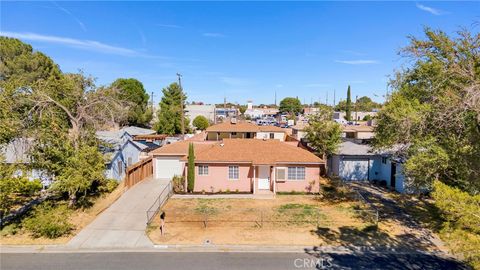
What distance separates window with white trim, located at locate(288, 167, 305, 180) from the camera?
2316 centimetres

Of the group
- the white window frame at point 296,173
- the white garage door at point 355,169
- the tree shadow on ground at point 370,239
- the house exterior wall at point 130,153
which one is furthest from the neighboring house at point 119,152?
the white garage door at point 355,169

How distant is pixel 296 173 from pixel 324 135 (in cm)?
629

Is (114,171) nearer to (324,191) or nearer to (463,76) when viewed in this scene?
(324,191)

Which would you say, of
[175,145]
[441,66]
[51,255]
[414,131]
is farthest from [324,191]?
[51,255]

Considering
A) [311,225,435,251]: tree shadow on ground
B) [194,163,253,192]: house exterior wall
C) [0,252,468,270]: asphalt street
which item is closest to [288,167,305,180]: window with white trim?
[194,163,253,192]: house exterior wall

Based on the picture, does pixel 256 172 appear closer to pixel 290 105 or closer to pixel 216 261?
pixel 216 261

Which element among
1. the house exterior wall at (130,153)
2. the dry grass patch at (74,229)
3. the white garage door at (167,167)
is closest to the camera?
the dry grass patch at (74,229)

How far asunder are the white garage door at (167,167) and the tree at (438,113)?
703 inches

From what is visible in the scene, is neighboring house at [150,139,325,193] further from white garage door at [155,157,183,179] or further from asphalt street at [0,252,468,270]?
asphalt street at [0,252,468,270]

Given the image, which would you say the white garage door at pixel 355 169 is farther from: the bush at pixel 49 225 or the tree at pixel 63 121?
the bush at pixel 49 225

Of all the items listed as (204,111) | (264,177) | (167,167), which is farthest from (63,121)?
(204,111)

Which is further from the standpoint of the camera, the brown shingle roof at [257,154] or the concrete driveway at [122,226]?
the brown shingle roof at [257,154]

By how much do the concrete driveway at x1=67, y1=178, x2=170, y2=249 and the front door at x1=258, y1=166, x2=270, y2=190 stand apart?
26.4ft

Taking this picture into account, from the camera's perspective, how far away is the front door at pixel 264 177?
23.1 m
